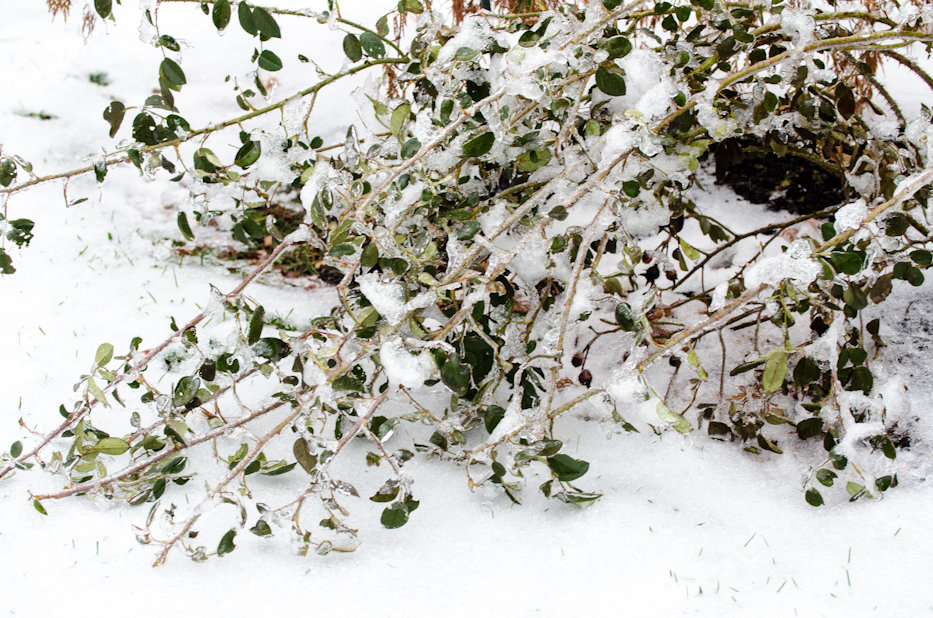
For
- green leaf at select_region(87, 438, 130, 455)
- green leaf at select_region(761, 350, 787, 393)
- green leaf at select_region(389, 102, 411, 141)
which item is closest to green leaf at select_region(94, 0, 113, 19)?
green leaf at select_region(389, 102, 411, 141)

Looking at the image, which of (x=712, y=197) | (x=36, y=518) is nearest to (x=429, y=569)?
(x=36, y=518)

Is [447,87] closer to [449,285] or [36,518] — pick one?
[449,285]

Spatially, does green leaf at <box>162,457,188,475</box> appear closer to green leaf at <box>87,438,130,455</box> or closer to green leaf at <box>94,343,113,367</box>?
green leaf at <box>87,438,130,455</box>

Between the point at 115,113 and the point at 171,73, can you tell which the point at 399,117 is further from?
the point at 115,113

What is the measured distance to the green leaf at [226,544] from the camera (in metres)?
1.14

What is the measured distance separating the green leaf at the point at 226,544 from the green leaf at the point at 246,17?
770 mm

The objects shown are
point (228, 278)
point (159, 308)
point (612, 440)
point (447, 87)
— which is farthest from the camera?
point (228, 278)

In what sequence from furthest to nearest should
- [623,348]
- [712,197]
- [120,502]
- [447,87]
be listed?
[712,197] → [623,348] → [120,502] → [447,87]

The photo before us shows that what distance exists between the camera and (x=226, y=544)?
114 centimetres

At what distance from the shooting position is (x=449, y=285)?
1083 millimetres

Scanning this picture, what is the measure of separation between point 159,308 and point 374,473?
0.83 m

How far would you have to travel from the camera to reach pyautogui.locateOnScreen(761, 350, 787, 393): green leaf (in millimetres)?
1097

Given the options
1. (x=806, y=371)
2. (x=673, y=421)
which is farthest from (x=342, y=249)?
(x=806, y=371)

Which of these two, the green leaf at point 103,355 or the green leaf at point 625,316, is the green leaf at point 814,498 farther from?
the green leaf at point 103,355
